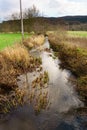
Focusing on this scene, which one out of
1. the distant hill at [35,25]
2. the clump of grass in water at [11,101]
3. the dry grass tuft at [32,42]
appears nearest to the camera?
the clump of grass in water at [11,101]

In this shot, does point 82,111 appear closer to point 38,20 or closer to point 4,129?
point 4,129

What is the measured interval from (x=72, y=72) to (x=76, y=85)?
3507 millimetres

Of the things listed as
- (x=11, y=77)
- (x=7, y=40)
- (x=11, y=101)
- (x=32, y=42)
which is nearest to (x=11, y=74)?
(x=11, y=77)

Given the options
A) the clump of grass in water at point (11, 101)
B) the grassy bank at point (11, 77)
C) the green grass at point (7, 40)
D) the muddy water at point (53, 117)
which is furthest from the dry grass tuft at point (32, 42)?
the clump of grass in water at point (11, 101)

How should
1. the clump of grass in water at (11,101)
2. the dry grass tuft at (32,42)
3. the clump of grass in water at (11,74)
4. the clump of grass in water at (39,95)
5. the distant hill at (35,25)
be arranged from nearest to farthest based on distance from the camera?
1. the clump of grass in water at (11,101)
2. the clump of grass in water at (39,95)
3. the clump of grass in water at (11,74)
4. the dry grass tuft at (32,42)
5. the distant hill at (35,25)

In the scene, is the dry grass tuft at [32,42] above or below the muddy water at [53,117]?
below

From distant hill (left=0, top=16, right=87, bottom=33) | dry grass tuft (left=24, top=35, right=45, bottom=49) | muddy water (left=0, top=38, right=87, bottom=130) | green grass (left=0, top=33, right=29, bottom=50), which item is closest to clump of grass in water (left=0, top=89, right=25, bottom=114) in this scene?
muddy water (left=0, top=38, right=87, bottom=130)

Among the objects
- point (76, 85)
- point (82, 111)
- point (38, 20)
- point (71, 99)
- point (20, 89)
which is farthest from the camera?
point (38, 20)

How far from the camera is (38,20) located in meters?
69.9

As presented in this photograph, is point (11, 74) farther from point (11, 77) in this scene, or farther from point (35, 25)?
point (35, 25)

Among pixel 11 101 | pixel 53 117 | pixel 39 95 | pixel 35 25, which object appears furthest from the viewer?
pixel 35 25

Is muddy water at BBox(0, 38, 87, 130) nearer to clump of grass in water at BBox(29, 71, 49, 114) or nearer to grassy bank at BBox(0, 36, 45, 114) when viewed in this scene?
clump of grass in water at BBox(29, 71, 49, 114)

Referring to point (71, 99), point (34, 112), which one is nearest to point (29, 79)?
point (71, 99)

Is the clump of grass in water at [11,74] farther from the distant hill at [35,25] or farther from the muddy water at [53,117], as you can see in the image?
the distant hill at [35,25]
